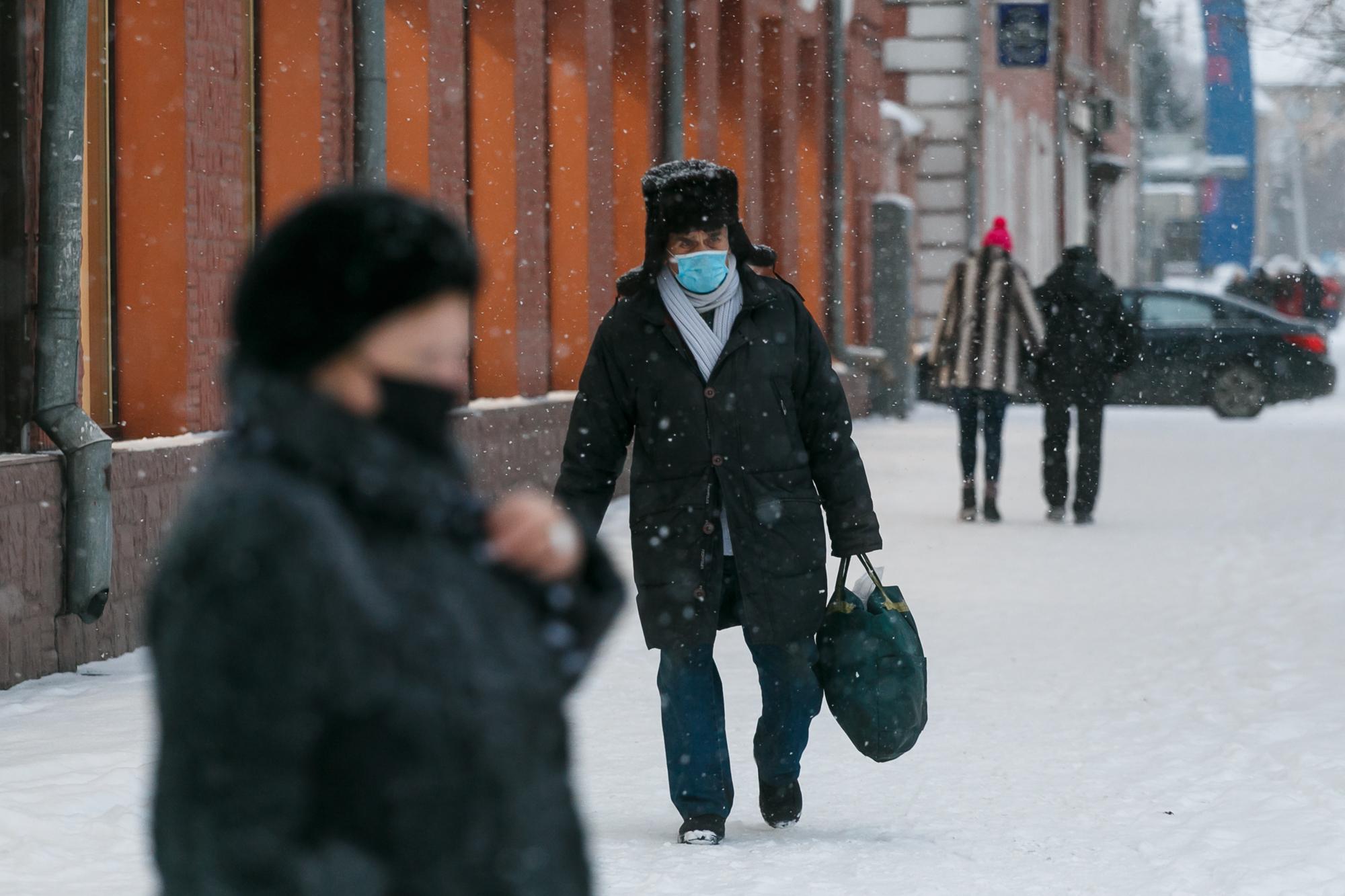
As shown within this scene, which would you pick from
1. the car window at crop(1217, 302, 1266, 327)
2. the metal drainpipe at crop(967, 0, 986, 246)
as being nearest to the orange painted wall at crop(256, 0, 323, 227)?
the metal drainpipe at crop(967, 0, 986, 246)

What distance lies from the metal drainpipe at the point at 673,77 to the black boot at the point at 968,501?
3.01m

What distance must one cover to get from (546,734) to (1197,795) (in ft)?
13.8

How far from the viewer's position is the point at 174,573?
1891 mm

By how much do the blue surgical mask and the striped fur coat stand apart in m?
7.87

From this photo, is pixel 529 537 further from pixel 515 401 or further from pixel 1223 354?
pixel 1223 354

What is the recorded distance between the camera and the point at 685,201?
5.02 m

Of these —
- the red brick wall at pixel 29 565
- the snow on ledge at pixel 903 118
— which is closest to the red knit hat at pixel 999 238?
the red brick wall at pixel 29 565

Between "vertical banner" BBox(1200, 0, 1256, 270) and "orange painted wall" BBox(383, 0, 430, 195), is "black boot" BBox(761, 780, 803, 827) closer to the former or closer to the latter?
"orange painted wall" BBox(383, 0, 430, 195)

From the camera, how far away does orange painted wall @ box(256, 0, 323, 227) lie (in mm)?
9961

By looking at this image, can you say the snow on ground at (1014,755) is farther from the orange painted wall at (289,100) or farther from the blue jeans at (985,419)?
the orange painted wall at (289,100)

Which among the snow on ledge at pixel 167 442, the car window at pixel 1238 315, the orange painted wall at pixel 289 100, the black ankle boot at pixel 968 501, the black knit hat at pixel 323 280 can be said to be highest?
the orange painted wall at pixel 289 100

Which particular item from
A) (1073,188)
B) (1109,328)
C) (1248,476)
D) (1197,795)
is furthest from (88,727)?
(1073,188)

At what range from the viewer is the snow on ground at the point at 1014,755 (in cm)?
506

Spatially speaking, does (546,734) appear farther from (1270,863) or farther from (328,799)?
(1270,863)
